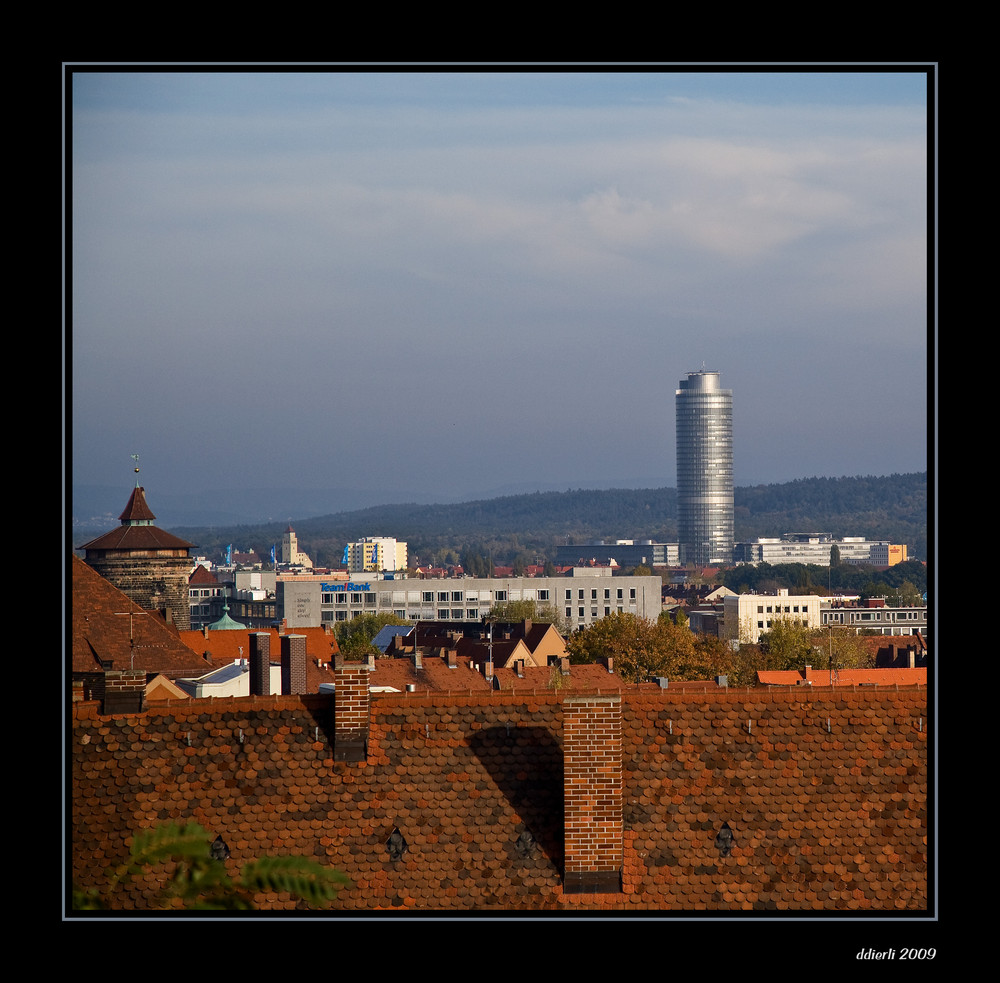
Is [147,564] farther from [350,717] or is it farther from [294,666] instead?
[350,717]

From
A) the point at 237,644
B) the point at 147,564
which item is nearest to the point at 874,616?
the point at 147,564

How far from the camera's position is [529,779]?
16.7 meters

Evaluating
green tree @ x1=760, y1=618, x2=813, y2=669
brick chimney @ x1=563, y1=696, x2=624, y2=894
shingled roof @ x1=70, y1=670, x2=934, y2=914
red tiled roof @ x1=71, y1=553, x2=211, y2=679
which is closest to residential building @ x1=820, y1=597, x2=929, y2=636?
green tree @ x1=760, y1=618, x2=813, y2=669

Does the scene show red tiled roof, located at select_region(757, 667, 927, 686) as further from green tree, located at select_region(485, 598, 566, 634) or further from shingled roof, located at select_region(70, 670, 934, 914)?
green tree, located at select_region(485, 598, 566, 634)

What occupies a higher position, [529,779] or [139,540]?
[139,540]

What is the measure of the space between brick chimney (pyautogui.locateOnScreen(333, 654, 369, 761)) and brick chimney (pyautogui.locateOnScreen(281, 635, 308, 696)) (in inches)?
1386

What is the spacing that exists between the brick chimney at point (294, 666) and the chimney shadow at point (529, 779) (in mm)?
35702

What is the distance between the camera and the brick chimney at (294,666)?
5253 centimetres

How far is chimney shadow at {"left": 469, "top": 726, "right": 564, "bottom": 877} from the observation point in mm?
16078

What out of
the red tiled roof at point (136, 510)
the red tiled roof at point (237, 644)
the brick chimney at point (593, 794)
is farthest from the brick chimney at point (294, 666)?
the red tiled roof at point (136, 510)

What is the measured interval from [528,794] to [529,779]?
0.20m

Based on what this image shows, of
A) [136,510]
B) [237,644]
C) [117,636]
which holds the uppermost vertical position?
[136,510]

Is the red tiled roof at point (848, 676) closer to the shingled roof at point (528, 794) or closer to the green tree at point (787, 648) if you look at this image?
the green tree at point (787, 648)
